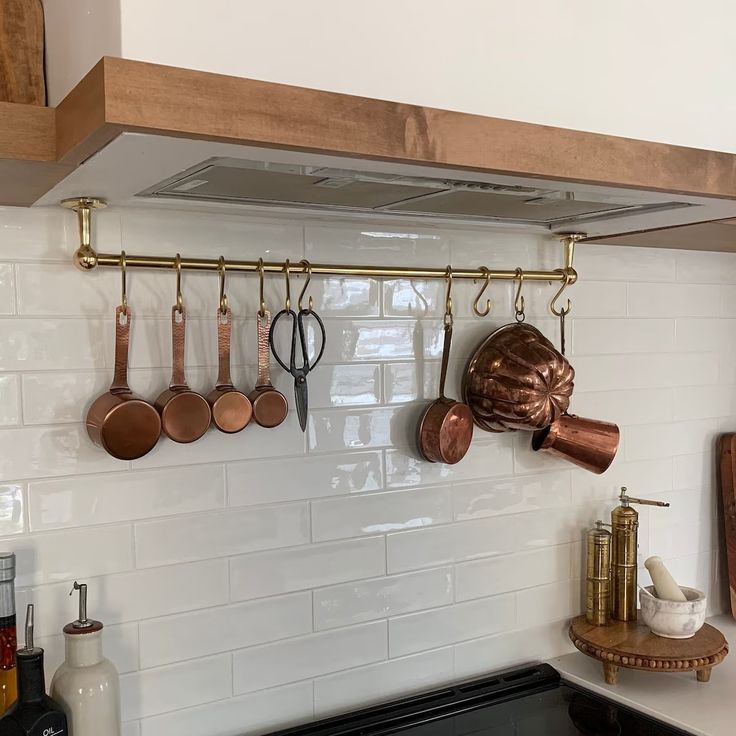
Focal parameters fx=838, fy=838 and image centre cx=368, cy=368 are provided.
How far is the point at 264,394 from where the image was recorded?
3.90ft

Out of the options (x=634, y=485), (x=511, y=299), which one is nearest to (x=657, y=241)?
(x=511, y=299)

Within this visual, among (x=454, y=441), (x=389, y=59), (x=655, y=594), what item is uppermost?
(x=389, y=59)

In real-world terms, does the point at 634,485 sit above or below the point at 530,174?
below

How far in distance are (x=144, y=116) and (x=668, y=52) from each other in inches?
29.7

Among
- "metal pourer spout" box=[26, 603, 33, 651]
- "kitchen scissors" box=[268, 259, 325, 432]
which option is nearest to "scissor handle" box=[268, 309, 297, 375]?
"kitchen scissors" box=[268, 259, 325, 432]

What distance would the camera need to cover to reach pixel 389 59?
0.89 m

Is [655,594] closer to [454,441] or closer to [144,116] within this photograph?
[454,441]

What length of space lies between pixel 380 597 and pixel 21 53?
37.3 inches

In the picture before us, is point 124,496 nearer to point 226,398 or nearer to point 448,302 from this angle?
point 226,398

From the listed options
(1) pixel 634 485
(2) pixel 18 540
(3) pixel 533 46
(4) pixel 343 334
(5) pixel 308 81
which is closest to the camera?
(5) pixel 308 81

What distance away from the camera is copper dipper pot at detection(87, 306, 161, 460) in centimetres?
108

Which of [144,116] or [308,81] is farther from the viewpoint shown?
[308,81]

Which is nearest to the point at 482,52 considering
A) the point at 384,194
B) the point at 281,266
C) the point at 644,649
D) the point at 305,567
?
the point at 384,194

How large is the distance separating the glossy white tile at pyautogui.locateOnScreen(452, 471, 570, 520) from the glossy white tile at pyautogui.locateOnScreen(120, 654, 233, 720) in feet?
1.55
